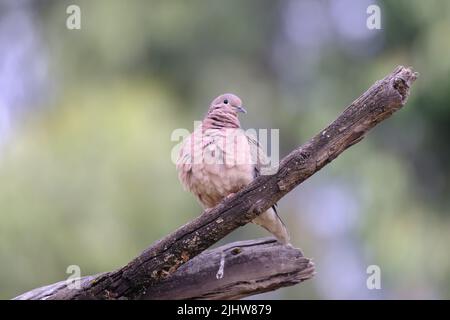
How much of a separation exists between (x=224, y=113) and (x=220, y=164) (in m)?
0.57

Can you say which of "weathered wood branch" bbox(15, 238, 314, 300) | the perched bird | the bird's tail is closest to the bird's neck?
the perched bird

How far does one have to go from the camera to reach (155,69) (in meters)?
9.73

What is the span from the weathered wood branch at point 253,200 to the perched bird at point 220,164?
702 mm

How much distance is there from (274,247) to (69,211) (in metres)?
2.71

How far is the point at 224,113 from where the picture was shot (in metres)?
5.62

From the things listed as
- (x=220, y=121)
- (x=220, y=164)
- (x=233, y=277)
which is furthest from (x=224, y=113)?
(x=233, y=277)

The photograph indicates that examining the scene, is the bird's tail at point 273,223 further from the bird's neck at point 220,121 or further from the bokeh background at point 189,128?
the bokeh background at point 189,128

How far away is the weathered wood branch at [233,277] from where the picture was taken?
4.87 meters

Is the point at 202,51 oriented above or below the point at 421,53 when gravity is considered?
above

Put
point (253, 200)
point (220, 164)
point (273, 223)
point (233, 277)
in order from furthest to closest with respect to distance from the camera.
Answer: point (273, 223) → point (220, 164) → point (233, 277) → point (253, 200)

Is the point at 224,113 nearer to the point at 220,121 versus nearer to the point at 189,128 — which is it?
the point at 220,121

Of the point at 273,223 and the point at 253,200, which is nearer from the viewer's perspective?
the point at 253,200
